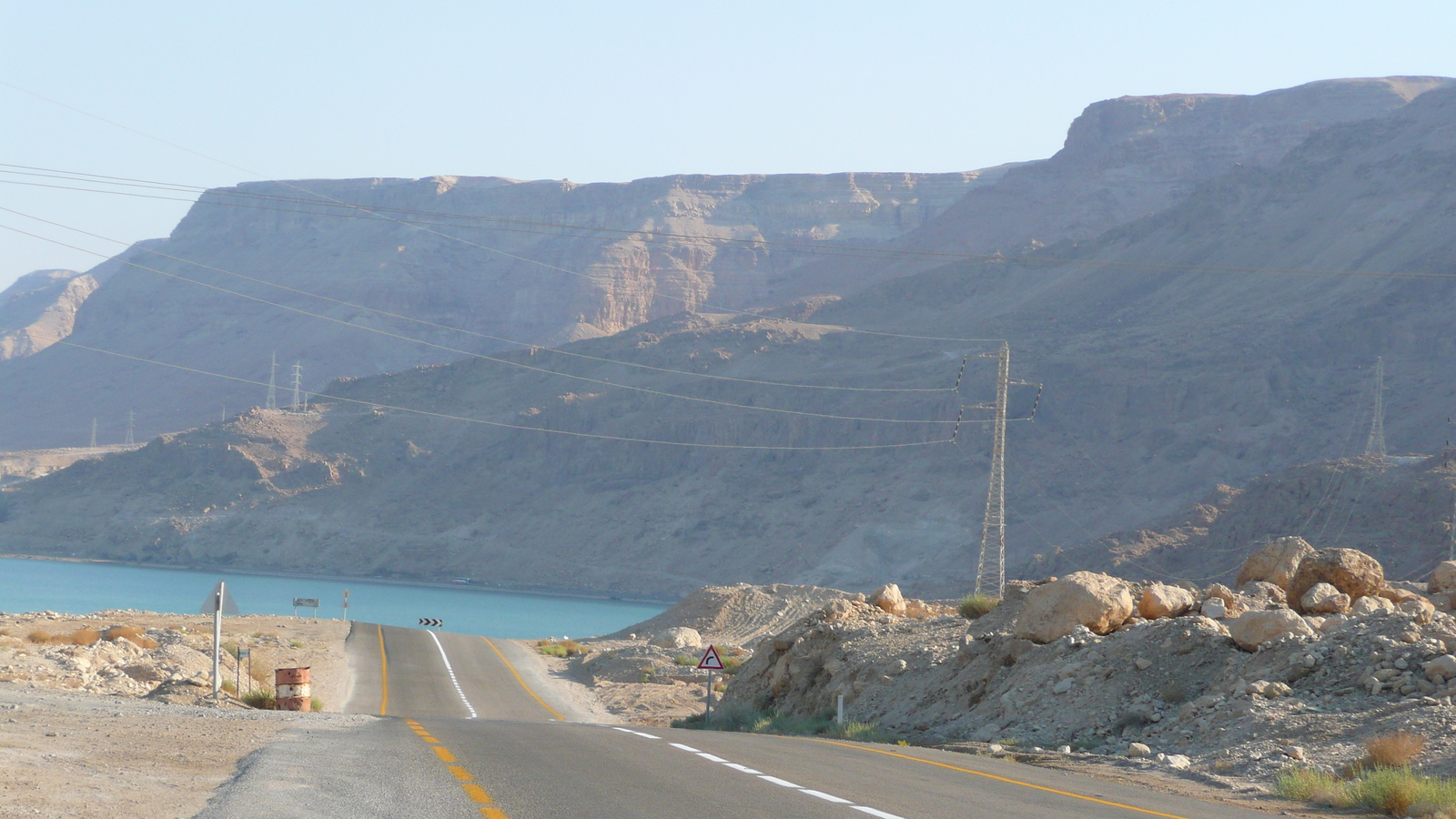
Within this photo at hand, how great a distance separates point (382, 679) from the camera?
3888cm

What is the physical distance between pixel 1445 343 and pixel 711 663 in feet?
317

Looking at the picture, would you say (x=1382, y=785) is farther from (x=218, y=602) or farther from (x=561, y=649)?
(x=561, y=649)

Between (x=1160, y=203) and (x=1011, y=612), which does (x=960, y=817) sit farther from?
(x=1160, y=203)

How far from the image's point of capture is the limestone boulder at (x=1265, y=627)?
16719 millimetres

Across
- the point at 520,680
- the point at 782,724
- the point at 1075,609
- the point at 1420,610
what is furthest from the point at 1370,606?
the point at 520,680

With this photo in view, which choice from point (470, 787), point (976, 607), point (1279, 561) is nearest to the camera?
point (470, 787)

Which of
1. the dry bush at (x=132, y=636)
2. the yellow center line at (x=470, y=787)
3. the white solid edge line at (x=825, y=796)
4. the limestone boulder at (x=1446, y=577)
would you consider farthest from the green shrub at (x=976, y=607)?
the dry bush at (x=132, y=636)

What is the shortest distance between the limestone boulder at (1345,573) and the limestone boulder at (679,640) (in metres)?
31.0

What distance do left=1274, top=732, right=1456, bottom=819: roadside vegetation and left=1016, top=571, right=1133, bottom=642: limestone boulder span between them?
698 centimetres

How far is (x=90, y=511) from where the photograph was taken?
134000 millimetres

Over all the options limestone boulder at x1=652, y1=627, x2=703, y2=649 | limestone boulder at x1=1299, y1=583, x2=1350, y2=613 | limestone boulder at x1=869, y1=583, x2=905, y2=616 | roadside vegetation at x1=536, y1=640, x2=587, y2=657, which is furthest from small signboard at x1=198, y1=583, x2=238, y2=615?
roadside vegetation at x1=536, y1=640, x2=587, y2=657

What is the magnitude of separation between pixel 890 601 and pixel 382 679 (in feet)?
51.8

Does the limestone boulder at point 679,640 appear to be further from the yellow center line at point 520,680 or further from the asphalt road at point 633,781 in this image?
the asphalt road at point 633,781

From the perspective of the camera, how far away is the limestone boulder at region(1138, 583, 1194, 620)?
20031 mm
